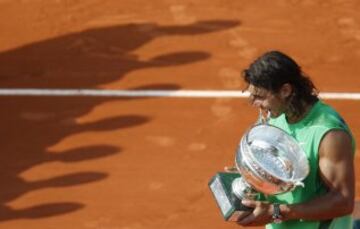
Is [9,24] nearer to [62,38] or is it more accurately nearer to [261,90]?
[62,38]

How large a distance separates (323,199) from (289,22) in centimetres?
661

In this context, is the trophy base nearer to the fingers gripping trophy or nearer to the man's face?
the fingers gripping trophy

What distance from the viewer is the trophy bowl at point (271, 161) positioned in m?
3.92

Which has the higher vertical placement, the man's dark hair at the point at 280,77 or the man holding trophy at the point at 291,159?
the man's dark hair at the point at 280,77

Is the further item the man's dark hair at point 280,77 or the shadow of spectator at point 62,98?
the shadow of spectator at point 62,98

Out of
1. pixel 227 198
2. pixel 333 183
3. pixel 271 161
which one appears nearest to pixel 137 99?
pixel 227 198

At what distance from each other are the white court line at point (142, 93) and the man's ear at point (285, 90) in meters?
4.97

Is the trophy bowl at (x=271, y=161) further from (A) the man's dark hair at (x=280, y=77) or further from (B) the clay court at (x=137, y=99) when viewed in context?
(B) the clay court at (x=137, y=99)

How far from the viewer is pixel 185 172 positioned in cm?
788

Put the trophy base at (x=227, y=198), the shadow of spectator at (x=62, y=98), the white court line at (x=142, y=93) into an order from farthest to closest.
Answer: the white court line at (x=142, y=93) → the shadow of spectator at (x=62, y=98) → the trophy base at (x=227, y=198)

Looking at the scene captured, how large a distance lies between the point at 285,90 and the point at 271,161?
0.32 meters

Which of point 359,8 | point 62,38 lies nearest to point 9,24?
point 62,38

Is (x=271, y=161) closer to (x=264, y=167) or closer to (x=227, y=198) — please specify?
(x=264, y=167)

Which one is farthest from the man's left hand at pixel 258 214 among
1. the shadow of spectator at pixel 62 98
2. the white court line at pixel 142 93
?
the white court line at pixel 142 93
